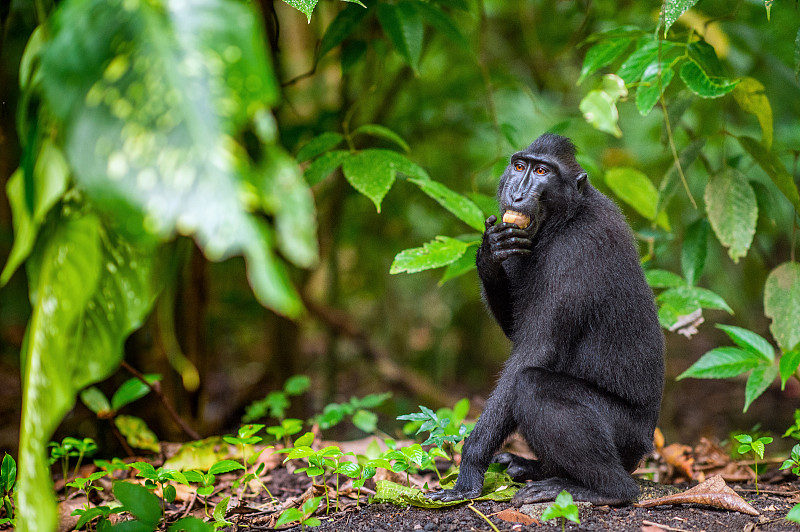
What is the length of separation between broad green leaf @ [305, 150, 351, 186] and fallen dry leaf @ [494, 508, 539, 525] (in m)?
2.09

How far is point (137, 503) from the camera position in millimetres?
2541

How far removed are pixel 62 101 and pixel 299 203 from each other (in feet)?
Result: 1.35

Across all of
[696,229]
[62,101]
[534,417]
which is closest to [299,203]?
[62,101]

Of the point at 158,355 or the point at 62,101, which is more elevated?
the point at 62,101

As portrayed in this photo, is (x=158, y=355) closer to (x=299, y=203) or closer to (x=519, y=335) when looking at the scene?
(x=519, y=335)

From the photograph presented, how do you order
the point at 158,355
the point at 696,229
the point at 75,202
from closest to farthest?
the point at 75,202 < the point at 696,229 < the point at 158,355

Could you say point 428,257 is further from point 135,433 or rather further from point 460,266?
point 135,433

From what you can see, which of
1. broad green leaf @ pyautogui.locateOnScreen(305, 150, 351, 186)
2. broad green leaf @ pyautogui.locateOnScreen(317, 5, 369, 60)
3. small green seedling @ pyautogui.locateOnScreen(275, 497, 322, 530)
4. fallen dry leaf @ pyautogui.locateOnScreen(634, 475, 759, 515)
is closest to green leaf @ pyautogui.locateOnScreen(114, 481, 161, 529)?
small green seedling @ pyautogui.locateOnScreen(275, 497, 322, 530)

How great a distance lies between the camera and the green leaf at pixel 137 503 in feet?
8.30

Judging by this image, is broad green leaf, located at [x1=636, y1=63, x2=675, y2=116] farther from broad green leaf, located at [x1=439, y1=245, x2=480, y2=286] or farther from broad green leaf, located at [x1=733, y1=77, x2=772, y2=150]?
broad green leaf, located at [x1=439, y1=245, x2=480, y2=286]

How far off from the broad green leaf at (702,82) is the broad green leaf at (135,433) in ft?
13.0

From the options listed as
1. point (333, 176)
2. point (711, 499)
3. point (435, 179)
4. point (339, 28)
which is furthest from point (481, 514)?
point (333, 176)

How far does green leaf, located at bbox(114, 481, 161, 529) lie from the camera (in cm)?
253

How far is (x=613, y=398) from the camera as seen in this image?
3.41m
